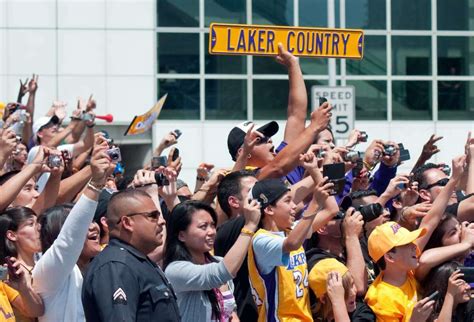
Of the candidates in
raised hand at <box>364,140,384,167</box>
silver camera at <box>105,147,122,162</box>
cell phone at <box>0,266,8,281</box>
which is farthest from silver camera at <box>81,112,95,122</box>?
cell phone at <box>0,266,8,281</box>

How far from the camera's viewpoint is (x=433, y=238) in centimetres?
830

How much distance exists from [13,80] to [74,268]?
16491 mm

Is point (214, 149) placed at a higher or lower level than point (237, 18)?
lower

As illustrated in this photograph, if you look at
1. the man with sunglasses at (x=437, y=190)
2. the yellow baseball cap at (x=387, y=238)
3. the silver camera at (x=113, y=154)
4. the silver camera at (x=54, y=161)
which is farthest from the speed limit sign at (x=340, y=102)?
the silver camera at (x=113, y=154)

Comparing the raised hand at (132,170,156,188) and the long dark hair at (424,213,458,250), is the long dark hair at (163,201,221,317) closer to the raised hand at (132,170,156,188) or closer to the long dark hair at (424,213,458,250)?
the raised hand at (132,170,156,188)

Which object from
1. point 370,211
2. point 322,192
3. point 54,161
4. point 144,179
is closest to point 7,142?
point 54,161

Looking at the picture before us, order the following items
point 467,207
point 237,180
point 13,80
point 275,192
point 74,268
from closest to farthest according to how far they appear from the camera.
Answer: point 74,268 → point 275,192 → point 237,180 → point 467,207 → point 13,80

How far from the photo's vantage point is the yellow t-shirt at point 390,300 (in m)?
7.53

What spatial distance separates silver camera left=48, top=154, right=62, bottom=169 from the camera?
24.6 ft

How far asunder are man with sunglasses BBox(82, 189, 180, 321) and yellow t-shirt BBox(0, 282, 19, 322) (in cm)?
59

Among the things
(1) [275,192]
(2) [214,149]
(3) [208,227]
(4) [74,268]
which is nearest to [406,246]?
(1) [275,192]

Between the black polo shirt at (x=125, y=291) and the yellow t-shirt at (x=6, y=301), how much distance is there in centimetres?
59

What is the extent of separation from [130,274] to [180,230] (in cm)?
119

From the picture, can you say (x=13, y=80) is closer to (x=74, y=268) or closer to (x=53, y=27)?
(x=53, y=27)
